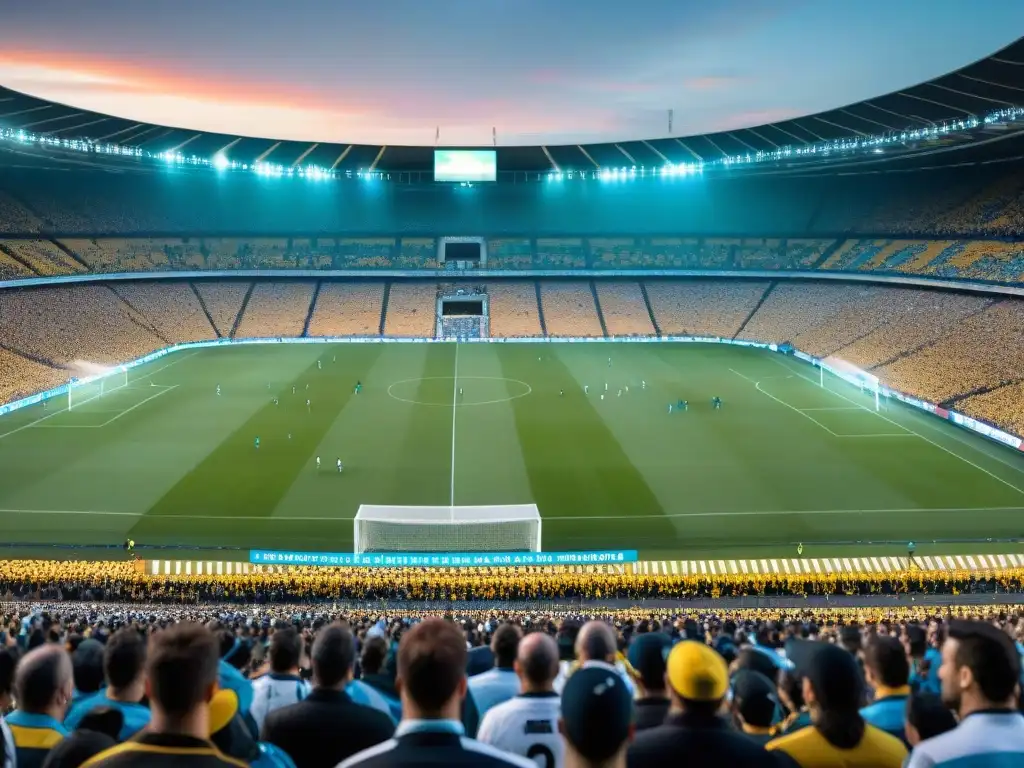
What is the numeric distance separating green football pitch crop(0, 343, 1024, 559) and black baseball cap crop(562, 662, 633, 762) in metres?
23.7

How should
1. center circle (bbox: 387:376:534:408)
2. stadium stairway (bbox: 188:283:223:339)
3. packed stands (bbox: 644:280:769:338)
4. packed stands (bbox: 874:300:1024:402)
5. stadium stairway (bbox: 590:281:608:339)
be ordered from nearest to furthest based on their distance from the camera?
packed stands (bbox: 874:300:1024:402), center circle (bbox: 387:376:534:408), stadium stairway (bbox: 188:283:223:339), packed stands (bbox: 644:280:769:338), stadium stairway (bbox: 590:281:608:339)

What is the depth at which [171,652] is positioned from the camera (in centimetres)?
357

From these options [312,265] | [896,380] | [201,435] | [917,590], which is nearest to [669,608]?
[917,590]

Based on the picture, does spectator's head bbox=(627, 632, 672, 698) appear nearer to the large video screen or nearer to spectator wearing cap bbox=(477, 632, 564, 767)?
spectator wearing cap bbox=(477, 632, 564, 767)

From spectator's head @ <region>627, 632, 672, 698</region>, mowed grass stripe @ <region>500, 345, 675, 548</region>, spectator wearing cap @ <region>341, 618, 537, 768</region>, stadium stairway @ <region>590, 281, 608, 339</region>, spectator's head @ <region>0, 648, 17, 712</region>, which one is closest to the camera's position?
spectator wearing cap @ <region>341, 618, 537, 768</region>

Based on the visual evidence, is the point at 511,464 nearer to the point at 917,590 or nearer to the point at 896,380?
the point at 917,590

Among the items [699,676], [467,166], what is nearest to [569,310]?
[467,166]

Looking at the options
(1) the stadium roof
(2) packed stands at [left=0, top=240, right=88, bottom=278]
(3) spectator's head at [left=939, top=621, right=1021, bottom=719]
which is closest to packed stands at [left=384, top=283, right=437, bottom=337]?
(1) the stadium roof

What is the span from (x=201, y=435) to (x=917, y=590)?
3215 cm

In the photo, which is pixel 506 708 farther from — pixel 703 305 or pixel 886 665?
pixel 703 305

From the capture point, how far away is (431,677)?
3.47 m

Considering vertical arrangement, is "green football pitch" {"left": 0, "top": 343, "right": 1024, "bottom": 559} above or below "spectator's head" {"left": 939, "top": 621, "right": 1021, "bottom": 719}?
above

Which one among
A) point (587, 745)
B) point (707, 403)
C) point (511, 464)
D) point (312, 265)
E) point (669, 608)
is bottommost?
point (669, 608)

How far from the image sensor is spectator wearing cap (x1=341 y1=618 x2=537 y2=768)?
3236mm
